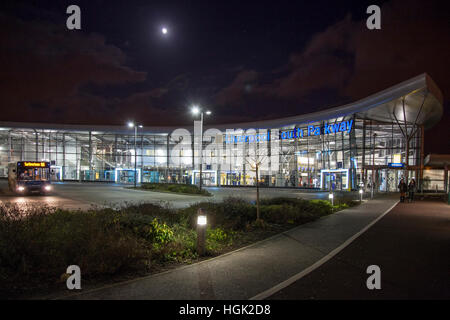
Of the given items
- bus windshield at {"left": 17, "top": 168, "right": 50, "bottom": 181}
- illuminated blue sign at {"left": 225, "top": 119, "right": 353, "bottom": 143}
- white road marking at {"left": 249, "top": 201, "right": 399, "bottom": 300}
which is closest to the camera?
white road marking at {"left": 249, "top": 201, "right": 399, "bottom": 300}

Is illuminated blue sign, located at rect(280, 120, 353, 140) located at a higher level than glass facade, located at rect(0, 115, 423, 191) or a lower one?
higher

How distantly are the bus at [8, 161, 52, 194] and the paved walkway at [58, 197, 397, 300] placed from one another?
23.0 meters

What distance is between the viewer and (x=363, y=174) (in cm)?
3762

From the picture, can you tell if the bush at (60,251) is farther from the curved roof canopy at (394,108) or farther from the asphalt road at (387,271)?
the curved roof canopy at (394,108)

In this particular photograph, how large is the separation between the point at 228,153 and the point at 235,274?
47.8 meters

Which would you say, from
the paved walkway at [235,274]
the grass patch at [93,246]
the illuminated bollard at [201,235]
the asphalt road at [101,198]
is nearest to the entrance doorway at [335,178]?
the asphalt road at [101,198]

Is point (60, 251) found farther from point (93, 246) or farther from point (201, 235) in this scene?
point (201, 235)

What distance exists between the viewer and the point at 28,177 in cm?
2428

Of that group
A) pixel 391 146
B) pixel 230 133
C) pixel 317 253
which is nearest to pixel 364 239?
pixel 317 253

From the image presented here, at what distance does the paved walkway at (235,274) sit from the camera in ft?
14.6

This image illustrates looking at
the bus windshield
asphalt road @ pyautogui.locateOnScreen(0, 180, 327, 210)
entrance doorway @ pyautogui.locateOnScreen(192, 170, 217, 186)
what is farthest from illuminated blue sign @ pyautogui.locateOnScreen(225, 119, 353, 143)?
the bus windshield

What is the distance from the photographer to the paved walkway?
175 inches

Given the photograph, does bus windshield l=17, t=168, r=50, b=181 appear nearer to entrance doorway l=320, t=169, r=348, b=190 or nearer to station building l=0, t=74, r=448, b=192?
station building l=0, t=74, r=448, b=192
